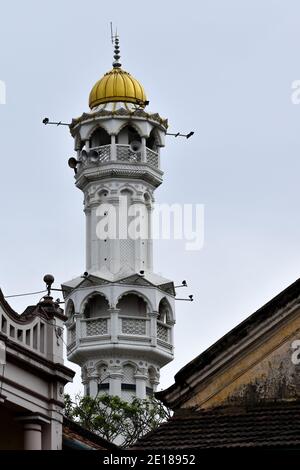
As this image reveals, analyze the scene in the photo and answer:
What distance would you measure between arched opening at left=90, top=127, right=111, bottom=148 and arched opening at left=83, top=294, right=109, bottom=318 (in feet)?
22.8

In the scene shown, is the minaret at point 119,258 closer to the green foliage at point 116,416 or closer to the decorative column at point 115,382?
the decorative column at point 115,382

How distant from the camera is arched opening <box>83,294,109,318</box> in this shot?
7981 cm

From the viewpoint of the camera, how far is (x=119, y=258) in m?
79.9

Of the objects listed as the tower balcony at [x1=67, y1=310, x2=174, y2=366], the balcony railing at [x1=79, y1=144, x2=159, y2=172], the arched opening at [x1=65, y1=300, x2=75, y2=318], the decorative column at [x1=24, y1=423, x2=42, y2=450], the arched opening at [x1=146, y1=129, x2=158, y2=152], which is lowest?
the decorative column at [x1=24, y1=423, x2=42, y2=450]

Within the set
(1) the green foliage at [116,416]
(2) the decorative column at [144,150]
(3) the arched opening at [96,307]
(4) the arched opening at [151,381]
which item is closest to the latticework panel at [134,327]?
(3) the arched opening at [96,307]

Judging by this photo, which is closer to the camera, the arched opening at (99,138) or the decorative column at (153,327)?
the decorative column at (153,327)

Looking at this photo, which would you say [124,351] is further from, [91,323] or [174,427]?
[174,427]

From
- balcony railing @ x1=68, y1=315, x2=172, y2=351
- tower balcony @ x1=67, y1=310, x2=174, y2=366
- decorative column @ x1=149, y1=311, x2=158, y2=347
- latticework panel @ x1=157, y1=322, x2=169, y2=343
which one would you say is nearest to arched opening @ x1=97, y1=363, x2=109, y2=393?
tower balcony @ x1=67, y1=310, x2=174, y2=366

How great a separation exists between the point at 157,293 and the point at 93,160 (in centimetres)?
643

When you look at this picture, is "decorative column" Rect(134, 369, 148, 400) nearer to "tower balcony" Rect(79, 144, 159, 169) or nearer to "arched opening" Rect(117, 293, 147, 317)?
"arched opening" Rect(117, 293, 147, 317)

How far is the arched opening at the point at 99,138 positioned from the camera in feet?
271

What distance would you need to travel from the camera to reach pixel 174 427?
28641mm
